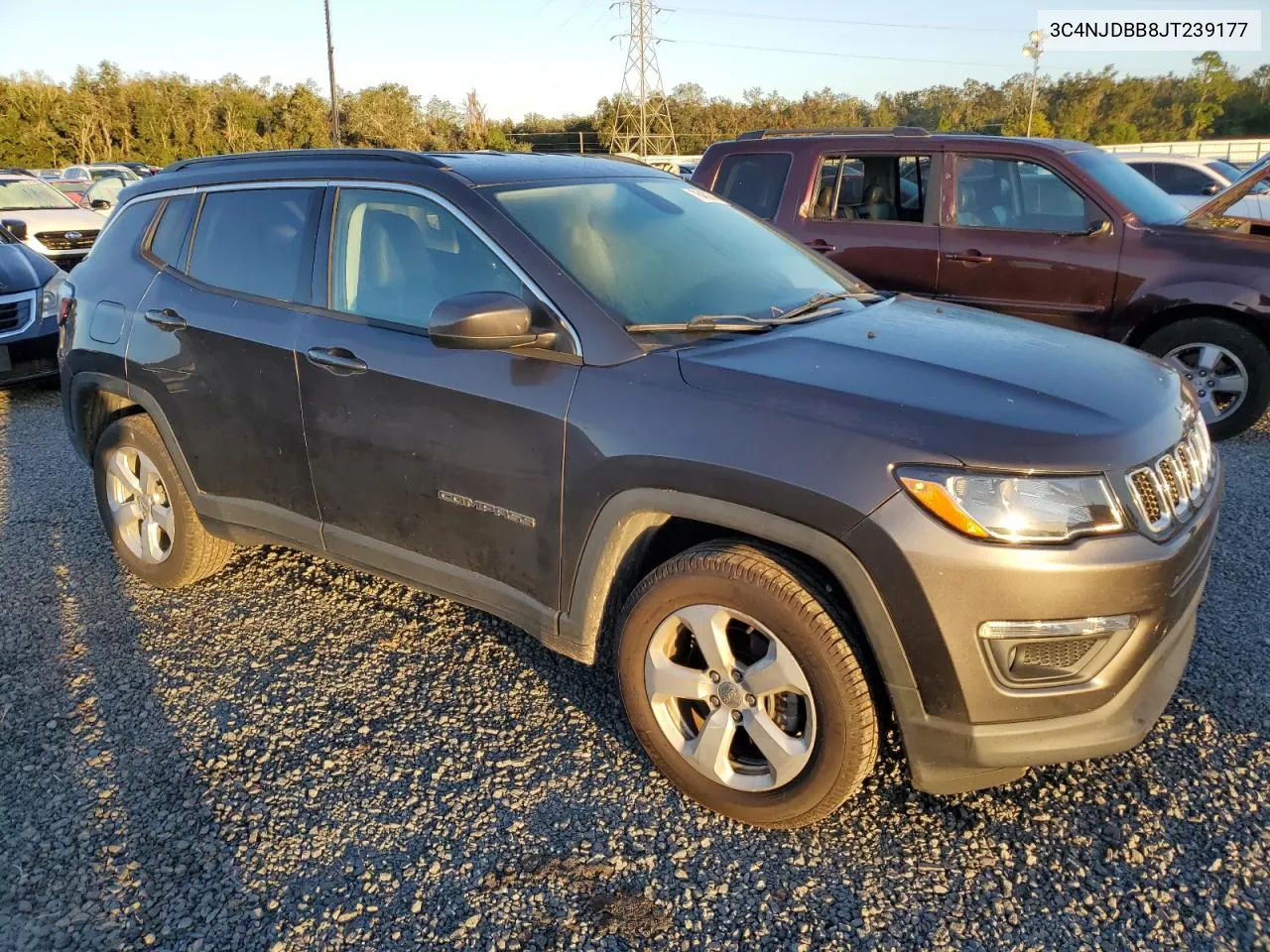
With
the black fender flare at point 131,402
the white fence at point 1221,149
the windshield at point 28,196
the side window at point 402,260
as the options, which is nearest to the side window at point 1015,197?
the side window at point 402,260

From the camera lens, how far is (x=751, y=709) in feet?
8.23

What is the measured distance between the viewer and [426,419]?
2922 mm

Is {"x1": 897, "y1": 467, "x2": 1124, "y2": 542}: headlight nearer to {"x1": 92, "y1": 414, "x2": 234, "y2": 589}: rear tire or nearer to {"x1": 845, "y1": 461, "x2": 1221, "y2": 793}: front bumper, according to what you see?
{"x1": 845, "y1": 461, "x2": 1221, "y2": 793}: front bumper

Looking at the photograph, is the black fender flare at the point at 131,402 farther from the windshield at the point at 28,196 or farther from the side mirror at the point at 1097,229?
the windshield at the point at 28,196

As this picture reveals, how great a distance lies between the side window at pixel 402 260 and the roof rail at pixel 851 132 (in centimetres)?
455

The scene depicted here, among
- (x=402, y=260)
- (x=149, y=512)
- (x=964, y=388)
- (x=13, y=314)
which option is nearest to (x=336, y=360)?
(x=402, y=260)

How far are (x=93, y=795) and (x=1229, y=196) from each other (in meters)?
6.86

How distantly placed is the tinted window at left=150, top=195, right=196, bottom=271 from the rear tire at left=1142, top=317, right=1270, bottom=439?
529 cm

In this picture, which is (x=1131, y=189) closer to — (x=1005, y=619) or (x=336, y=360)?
(x=1005, y=619)

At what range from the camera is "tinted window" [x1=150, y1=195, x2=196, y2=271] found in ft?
12.5

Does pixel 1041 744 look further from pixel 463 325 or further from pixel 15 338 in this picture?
pixel 15 338

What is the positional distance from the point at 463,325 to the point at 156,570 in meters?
2.31

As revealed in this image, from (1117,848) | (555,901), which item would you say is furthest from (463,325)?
(1117,848)

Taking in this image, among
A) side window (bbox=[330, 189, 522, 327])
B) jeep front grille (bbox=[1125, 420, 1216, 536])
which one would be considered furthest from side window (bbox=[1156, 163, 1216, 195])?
side window (bbox=[330, 189, 522, 327])
